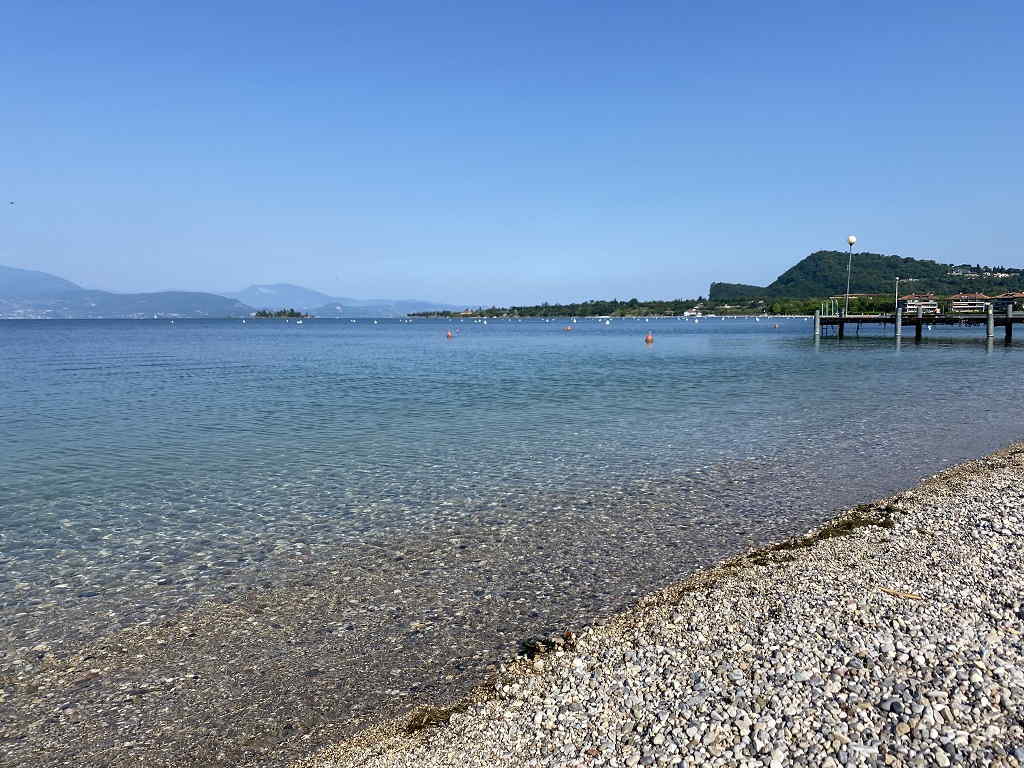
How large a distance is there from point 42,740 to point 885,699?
733cm

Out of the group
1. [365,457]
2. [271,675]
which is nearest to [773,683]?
[271,675]

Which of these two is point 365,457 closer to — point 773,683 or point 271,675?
point 271,675

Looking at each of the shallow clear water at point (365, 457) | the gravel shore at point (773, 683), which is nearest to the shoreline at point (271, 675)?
the gravel shore at point (773, 683)

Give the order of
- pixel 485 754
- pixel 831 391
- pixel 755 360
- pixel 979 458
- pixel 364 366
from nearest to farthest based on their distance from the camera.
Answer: pixel 485 754
pixel 979 458
pixel 831 391
pixel 364 366
pixel 755 360

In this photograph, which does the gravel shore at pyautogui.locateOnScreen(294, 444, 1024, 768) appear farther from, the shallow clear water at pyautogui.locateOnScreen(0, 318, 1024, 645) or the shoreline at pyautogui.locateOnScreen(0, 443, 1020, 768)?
the shallow clear water at pyautogui.locateOnScreen(0, 318, 1024, 645)

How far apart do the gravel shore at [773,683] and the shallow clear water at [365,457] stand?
3.51 metres

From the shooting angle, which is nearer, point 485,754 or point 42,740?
point 485,754

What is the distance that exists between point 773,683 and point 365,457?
1309 cm

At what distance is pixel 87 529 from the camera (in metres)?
11.7

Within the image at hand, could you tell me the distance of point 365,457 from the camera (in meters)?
17.5

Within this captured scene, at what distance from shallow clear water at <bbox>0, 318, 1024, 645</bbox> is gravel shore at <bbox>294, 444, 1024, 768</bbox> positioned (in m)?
3.51

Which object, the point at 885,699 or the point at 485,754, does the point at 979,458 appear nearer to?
the point at 885,699

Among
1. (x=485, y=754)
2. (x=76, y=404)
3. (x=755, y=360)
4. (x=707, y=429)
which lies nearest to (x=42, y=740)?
(x=485, y=754)

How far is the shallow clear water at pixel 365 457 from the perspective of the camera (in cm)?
1050
